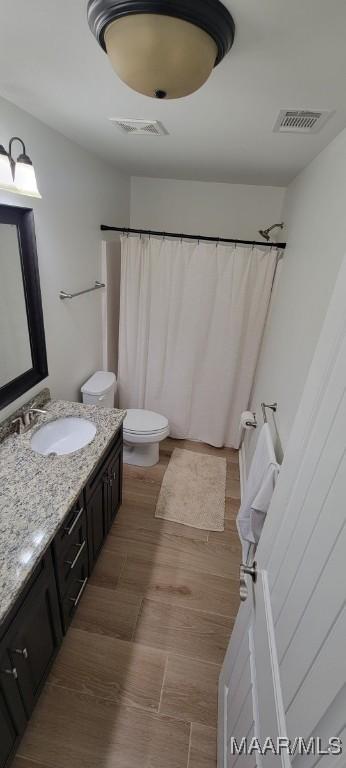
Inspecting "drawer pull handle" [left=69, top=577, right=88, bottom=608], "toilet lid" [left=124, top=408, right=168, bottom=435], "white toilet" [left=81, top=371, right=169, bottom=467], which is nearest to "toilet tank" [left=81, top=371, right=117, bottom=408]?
"white toilet" [left=81, top=371, right=169, bottom=467]

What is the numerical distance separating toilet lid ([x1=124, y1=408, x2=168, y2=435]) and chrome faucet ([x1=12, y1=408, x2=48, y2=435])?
814mm

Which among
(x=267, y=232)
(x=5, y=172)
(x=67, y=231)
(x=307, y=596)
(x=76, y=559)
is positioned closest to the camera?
(x=307, y=596)

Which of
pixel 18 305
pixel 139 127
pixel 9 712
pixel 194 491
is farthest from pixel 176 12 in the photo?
pixel 194 491

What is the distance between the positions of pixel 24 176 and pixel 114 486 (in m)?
1.65

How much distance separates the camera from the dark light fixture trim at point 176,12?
0.63m

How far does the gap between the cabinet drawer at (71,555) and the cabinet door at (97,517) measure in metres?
0.07

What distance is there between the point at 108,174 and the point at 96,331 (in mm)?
1141

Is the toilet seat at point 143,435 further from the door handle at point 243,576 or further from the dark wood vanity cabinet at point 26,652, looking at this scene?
the door handle at point 243,576

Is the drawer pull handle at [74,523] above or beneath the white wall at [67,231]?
beneath

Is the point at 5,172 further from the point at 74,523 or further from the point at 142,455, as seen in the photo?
the point at 142,455

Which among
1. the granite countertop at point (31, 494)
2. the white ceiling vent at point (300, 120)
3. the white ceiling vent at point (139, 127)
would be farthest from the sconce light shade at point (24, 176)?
the granite countertop at point (31, 494)

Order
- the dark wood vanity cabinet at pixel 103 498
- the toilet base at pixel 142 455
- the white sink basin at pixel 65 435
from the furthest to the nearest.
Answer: the toilet base at pixel 142 455
the white sink basin at pixel 65 435
the dark wood vanity cabinet at pixel 103 498

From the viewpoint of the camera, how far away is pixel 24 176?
1.25m

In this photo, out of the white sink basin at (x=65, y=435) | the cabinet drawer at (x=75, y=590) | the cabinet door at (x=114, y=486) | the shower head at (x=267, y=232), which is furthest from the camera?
the shower head at (x=267, y=232)
